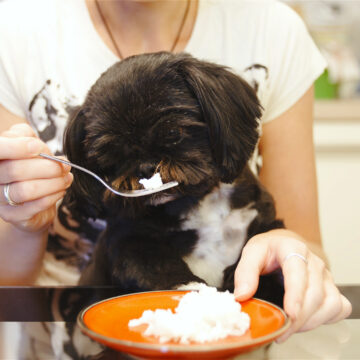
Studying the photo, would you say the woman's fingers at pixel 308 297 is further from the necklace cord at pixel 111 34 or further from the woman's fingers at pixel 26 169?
the necklace cord at pixel 111 34

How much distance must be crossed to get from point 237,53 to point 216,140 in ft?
1.74

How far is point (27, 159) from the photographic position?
A: 2.98ft

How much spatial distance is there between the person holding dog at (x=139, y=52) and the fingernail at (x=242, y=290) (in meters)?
0.52

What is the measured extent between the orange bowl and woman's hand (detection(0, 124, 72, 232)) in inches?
11.1

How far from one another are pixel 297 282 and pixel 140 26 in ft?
3.09

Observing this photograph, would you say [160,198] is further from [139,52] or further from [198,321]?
[139,52]

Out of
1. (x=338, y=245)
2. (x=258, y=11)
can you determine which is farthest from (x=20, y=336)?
(x=338, y=245)

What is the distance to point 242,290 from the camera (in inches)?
31.3

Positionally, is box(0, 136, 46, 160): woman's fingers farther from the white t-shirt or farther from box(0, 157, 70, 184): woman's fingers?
the white t-shirt

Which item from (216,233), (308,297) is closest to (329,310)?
(308,297)

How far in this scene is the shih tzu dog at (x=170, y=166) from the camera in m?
0.98

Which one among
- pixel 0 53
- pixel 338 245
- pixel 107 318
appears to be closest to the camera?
pixel 107 318

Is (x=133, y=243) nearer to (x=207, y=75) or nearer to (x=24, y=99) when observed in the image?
(x=207, y=75)

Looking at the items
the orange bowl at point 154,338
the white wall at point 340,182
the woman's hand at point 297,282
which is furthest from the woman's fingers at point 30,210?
the white wall at point 340,182
